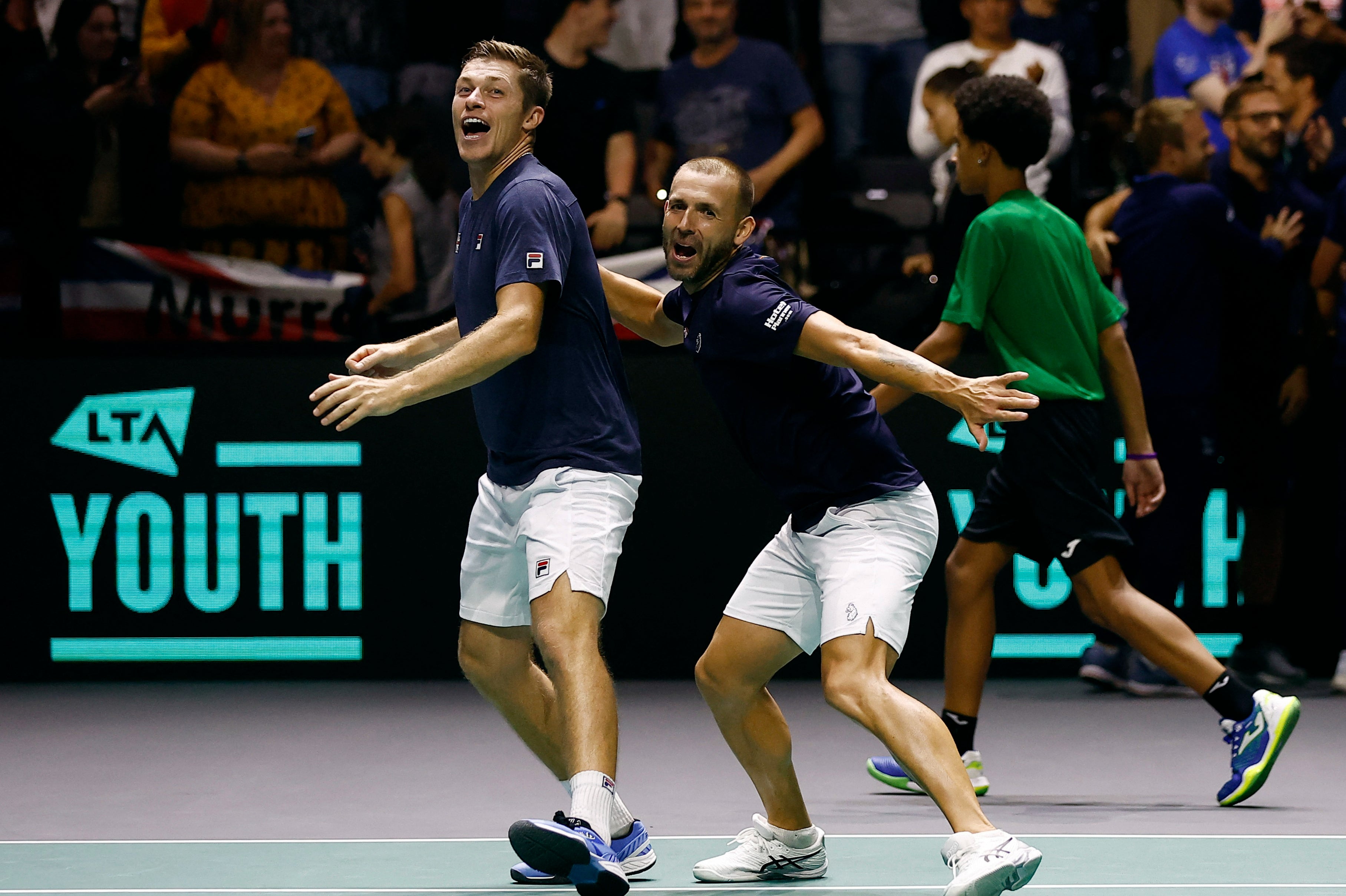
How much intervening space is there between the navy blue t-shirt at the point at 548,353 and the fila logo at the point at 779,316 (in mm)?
615

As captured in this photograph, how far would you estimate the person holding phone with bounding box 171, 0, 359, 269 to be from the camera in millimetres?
8633

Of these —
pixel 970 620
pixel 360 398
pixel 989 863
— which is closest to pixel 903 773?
A: pixel 970 620

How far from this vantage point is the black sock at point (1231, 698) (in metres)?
5.60

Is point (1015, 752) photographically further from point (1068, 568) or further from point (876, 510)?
point (876, 510)

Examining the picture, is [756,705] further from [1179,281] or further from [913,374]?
[1179,281]

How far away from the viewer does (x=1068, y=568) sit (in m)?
5.78

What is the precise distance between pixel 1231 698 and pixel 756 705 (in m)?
1.80

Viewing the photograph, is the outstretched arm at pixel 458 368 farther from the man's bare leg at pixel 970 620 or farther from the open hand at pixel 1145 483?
the open hand at pixel 1145 483

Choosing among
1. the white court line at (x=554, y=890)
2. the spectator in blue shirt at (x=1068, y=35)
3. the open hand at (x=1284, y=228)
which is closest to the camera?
the white court line at (x=554, y=890)

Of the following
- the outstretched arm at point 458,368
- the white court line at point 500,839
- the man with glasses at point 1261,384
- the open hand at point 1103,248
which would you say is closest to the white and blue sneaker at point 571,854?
the white court line at point 500,839

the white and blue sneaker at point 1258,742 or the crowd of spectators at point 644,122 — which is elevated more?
the crowd of spectators at point 644,122

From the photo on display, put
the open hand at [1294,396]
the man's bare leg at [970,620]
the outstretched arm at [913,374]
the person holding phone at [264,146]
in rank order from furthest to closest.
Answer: the person holding phone at [264,146] → the open hand at [1294,396] → the man's bare leg at [970,620] → the outstretched arm at [913,374]

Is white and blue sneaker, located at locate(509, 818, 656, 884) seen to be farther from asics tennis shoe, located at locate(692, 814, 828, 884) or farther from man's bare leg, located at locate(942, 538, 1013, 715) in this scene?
man's bare leg, located at locate(942, 538, 1013, 715)

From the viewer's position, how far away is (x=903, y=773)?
5953 millimetres
